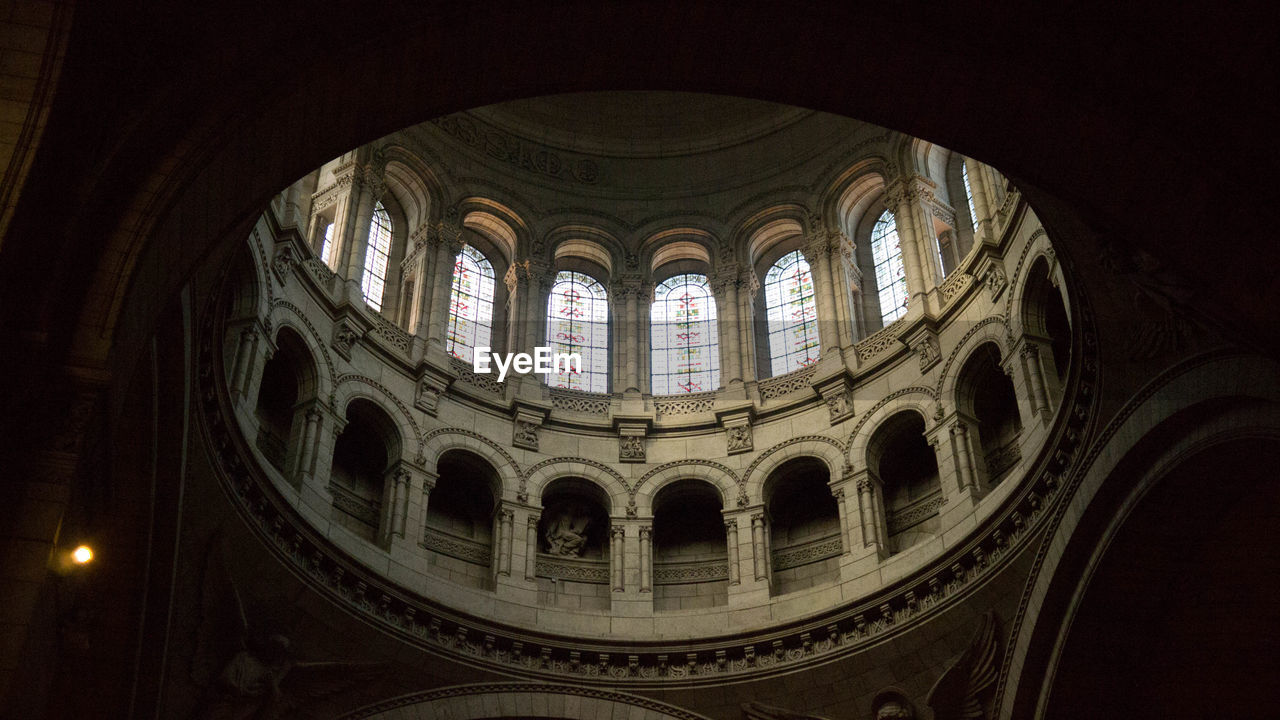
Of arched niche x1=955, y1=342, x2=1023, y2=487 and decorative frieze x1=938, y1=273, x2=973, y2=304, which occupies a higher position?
decorative frieze x1=938, y1=273, x2=973, y2=304

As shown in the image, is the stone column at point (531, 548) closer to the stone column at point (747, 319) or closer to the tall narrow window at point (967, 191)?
the stone column at point (747, 319)

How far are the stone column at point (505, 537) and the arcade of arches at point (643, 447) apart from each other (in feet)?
0.21

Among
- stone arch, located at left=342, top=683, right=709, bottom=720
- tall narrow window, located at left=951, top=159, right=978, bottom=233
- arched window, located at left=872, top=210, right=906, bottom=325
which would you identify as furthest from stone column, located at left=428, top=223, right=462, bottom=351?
tall narrow window, located at left=951, top=159, right=978, bottom=233

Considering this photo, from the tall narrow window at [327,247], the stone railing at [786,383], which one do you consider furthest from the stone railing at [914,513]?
the tall narrow window at [327,247]

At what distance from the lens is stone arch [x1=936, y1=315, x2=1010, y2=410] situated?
20609mm

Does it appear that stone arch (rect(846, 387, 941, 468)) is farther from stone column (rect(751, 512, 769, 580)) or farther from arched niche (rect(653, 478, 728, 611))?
arched niche (rect(653, 478, 728, 611))

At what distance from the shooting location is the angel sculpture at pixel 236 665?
57.3ft

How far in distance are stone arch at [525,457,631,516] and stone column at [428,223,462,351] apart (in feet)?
9.33

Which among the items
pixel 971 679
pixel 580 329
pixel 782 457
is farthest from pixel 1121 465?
pixel 580 329

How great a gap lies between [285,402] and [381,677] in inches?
186

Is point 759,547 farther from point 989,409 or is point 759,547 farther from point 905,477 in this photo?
point 989,409

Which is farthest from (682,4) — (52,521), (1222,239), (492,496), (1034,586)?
(492,496)

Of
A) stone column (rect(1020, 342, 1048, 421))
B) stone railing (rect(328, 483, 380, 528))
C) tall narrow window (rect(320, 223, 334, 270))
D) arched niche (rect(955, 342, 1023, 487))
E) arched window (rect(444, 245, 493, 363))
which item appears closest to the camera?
stone column (rect(1020, 342, 1048, 421))

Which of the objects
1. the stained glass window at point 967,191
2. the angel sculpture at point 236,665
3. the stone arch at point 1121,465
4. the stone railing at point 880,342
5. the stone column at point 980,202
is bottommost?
the angel sculpture at point 236,665
